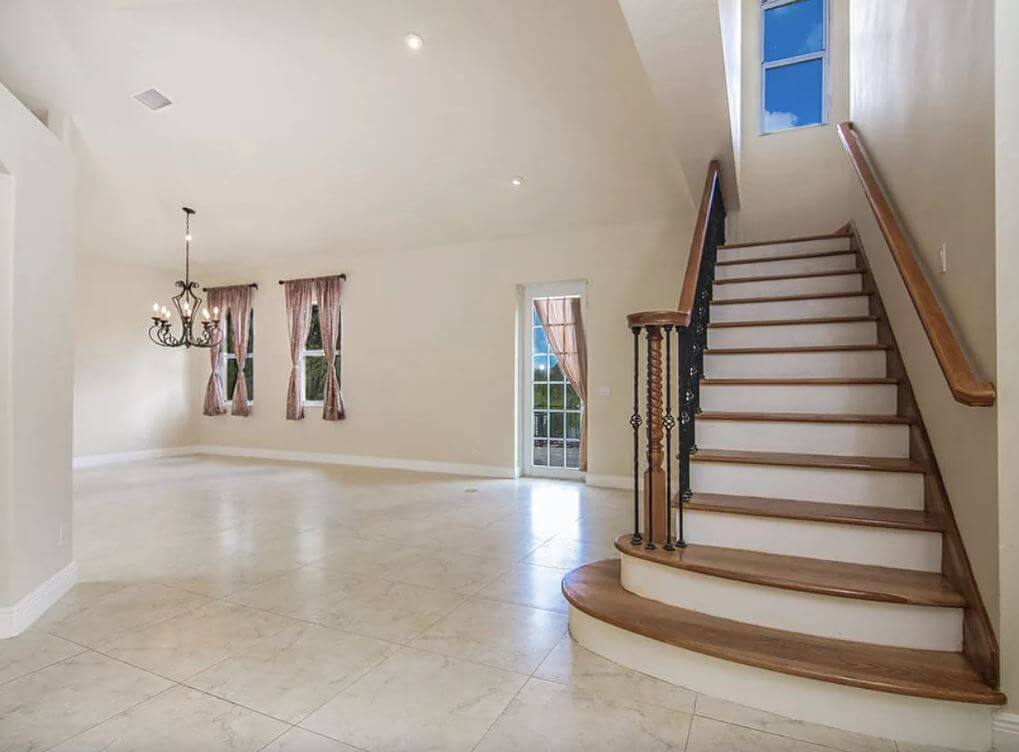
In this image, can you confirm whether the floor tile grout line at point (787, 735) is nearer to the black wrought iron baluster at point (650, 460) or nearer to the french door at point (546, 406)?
the black wrought iron baluster at point (650, 460)

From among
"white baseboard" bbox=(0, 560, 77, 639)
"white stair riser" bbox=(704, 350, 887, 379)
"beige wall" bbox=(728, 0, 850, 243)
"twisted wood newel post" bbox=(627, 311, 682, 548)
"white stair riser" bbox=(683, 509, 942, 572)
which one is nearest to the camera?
"white stair riser" bbox=(683, 509, 942, 572)

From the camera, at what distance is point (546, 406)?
6395 mm

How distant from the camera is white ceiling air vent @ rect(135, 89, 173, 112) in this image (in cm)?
474

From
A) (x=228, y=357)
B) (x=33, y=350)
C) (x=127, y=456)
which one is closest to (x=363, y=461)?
(x=228, y=357)

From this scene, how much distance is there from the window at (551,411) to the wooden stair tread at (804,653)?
12.9ft

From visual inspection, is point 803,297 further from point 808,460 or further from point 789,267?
point 808,460

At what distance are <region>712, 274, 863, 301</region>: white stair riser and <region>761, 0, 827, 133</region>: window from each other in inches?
95.7

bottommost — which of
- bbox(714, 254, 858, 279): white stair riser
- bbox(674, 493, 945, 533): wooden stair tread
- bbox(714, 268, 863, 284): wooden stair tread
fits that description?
bbox(674, 493, 945, 533): wooden stair tread

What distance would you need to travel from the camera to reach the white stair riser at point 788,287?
12.6ft

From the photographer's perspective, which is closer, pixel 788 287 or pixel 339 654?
pixel 339 654

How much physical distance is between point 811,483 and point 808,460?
13 cm

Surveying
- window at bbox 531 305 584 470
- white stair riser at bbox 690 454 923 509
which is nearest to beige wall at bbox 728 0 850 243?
window at bbox 531 305 584 470

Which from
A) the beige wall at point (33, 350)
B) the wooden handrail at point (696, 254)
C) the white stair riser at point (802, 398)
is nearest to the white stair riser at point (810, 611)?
the wooden handrail at point (696, 254)

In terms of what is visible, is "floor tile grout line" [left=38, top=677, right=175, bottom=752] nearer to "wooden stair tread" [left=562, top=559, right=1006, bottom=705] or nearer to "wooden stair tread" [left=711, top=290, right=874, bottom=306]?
"wooden stair tread" [left=562, top=559, right=1006, bottom=705]
